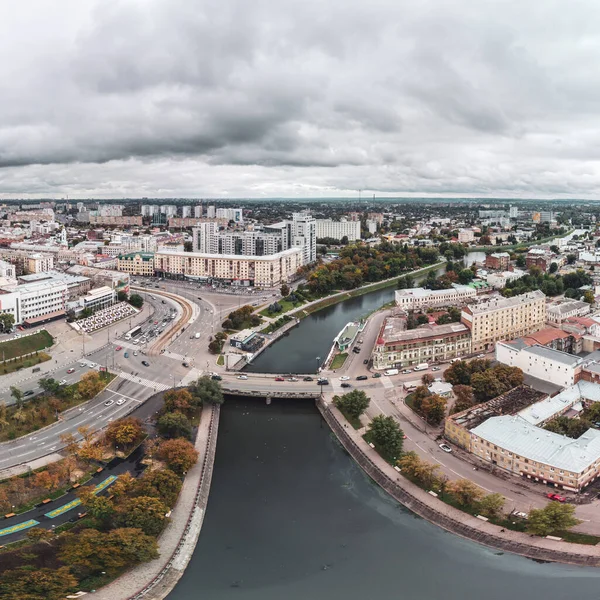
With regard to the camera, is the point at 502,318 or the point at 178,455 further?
the point at 502,318

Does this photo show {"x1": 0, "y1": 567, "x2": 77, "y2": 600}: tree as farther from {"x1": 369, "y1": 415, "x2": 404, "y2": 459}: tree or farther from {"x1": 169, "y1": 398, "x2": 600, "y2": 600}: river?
{"x1": 369, "y1": 415, "x2": 404, "y2": 459}: tree

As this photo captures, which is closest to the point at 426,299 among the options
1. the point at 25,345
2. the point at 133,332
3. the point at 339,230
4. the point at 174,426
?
the point at 133,332

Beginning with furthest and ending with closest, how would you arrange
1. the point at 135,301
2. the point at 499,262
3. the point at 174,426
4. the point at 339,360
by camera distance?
1. the point at 499,262
2. the point at 135,301
3. the point at 339,360
4. the point at 174,426

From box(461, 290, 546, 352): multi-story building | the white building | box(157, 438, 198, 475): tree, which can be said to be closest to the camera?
box(157, 438, 198, 475): tree

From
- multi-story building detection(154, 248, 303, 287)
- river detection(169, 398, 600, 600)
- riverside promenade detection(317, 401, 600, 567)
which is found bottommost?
river detection(169, 398, 600, 600)

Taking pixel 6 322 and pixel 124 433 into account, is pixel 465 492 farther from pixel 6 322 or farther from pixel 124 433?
pixel 6 322

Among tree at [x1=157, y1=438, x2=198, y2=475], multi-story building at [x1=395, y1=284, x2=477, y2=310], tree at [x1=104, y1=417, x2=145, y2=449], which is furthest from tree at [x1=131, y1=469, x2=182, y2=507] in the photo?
multi-story building at [x1=395, y1=284, x2=477, y2=310]

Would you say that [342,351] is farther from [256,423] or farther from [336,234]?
[336,234]
